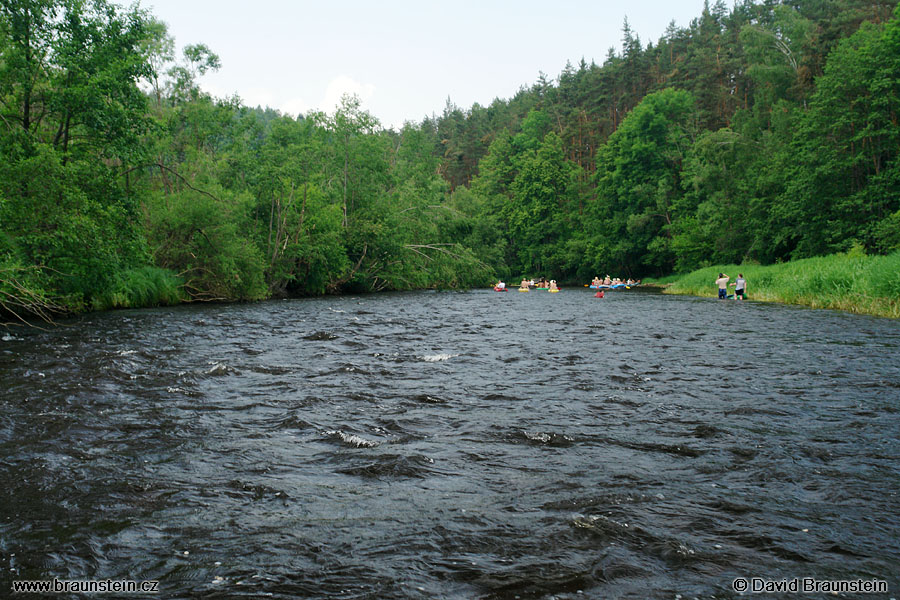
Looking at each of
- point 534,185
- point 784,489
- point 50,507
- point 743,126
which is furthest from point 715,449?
point 534,185

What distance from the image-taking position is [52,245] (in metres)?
17.2

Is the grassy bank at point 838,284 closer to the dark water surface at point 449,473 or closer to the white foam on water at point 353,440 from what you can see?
the dark water surface at point 449,473

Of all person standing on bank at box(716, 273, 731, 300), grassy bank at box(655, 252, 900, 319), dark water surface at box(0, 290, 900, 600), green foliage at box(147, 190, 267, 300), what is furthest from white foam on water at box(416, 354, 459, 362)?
person standing on bank at box(716, 273, 731, 300)

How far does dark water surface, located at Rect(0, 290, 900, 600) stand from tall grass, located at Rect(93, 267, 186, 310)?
10.4m

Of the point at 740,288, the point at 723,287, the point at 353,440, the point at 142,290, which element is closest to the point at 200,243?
the point at 142,290

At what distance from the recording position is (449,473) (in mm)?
5797

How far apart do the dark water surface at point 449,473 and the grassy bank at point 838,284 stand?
9283 millimetres

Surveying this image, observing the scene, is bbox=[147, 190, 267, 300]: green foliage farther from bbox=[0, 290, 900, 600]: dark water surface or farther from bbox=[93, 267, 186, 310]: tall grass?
bbox=[0, 290, 900, 600]: dark water surface

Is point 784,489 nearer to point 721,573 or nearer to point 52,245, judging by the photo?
point 721,573

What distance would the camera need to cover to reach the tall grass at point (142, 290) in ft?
73.0

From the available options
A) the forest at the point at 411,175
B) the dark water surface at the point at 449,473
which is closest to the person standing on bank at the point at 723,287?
the forest at the point at 411,175

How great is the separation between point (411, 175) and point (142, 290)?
41.0m

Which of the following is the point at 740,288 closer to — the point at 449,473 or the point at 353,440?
the point at 353,440

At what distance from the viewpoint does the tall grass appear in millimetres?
22253
